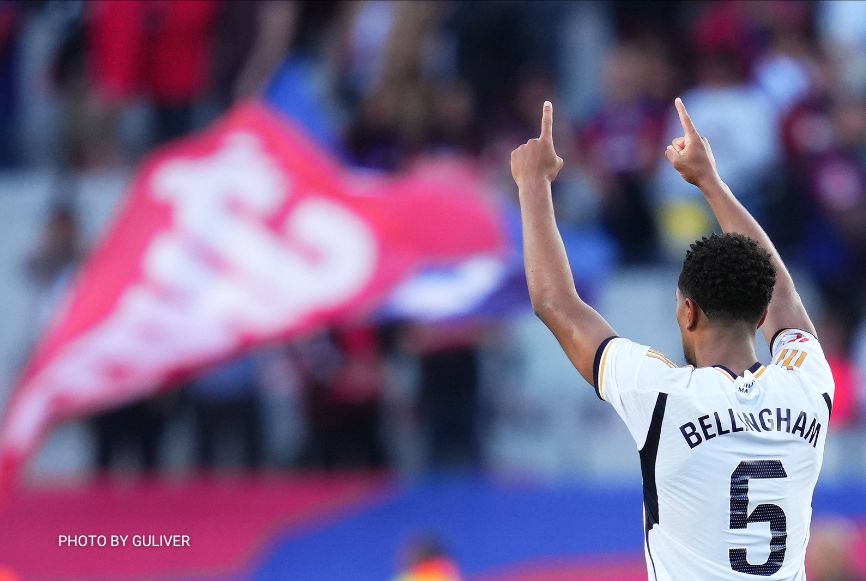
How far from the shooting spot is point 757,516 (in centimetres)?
250

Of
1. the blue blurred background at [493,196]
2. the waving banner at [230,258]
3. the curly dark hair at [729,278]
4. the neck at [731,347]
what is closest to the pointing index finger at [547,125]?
the curly dark hair at [729,278]

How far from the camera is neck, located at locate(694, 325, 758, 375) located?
2.59 meters

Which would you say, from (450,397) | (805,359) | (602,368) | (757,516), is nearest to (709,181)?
(805,359)

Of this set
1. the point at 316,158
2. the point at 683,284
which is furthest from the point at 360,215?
the point at 683,284

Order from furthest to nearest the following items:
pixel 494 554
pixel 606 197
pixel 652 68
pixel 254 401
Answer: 1. pixel 652 68
2. pixel 606 197
3. pixel 254 401
4. pixel 494 554

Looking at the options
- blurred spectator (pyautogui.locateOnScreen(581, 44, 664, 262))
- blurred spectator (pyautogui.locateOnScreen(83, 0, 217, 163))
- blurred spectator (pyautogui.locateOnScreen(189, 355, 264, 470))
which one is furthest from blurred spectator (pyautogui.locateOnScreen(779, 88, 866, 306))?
blurred spectator (pyautogui.locateOnScreen(83, 0, 217, 163))

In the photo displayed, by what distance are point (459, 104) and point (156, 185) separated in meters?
3.00

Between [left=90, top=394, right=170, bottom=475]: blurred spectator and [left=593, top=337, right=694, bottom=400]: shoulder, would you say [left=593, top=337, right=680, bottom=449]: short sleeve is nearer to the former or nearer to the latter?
[left=593, top=337, right=694, bottom=400]: shoulder

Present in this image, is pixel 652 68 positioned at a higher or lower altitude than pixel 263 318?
higher

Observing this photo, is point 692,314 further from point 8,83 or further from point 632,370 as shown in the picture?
point 8,83

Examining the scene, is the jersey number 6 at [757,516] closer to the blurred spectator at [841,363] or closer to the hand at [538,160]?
the hand at [538,160]

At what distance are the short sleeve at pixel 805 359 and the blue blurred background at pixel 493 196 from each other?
5.13m

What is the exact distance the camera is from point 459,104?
1064cm

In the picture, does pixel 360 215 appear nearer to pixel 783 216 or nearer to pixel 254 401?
pixel 254 401
